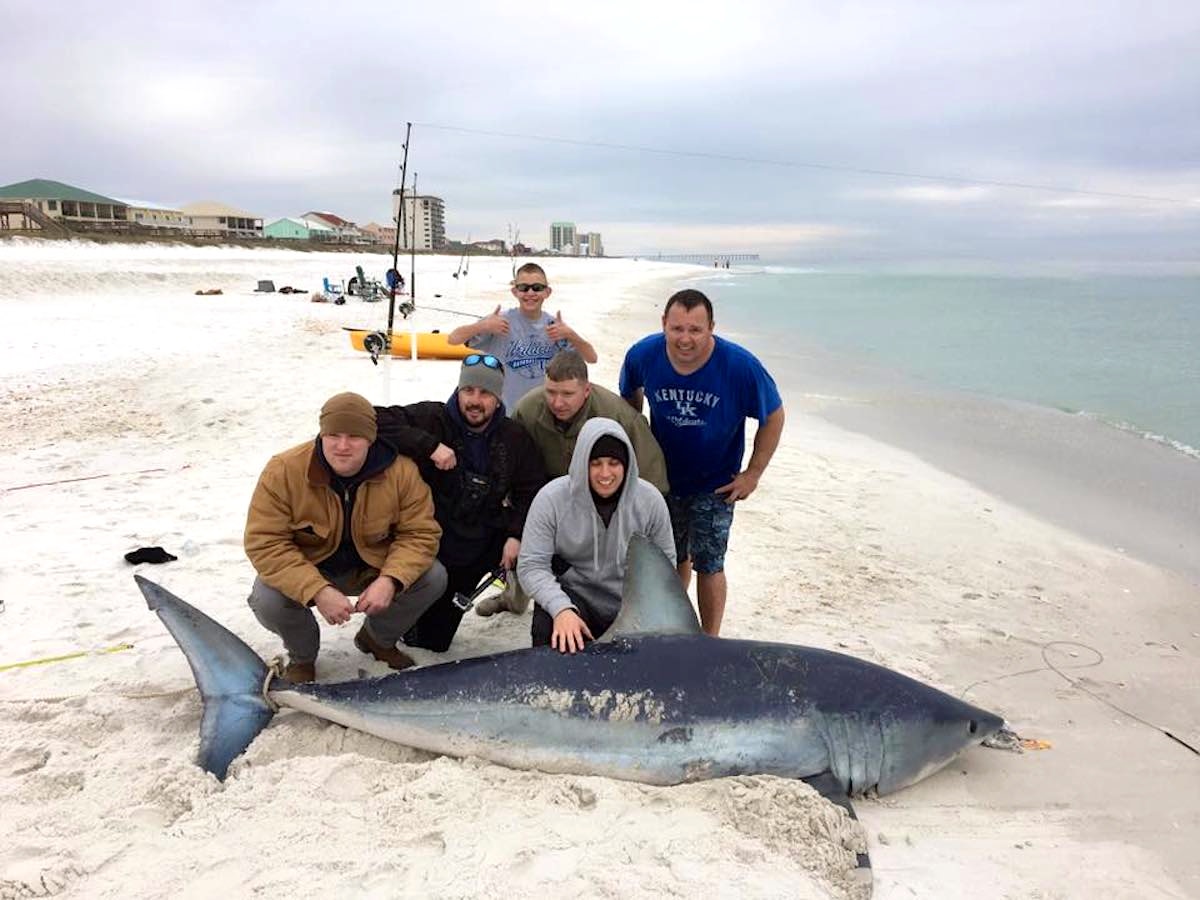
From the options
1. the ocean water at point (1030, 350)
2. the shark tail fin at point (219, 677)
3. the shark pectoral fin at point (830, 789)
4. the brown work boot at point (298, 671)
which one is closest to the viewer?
the shark pectoral fin at point (830, 789)

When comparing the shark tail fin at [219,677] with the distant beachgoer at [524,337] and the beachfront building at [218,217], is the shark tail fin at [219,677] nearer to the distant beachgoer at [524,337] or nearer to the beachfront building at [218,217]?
the distant beachgoer at [524,337]

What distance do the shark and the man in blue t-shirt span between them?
1002 millimetres

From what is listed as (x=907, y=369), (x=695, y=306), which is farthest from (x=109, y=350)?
(x=907, y=369)

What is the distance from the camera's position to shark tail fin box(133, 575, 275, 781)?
3188mm

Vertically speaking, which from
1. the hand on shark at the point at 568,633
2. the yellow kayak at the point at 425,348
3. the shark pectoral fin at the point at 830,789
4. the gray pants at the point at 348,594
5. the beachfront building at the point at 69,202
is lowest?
the shark pectoral fin at the point at 830,789

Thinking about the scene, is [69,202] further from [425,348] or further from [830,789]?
[830,789]

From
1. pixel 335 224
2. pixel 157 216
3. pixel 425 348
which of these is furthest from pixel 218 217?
pixel 425 348

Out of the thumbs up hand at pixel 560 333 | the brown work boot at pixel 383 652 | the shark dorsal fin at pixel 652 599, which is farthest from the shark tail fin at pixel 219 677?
the thumbs up hand at pixel 560 333

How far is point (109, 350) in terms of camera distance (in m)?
12.7

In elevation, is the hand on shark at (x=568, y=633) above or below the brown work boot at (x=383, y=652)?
above

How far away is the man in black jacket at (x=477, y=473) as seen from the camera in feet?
13.6

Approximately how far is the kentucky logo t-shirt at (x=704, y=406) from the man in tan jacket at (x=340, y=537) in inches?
54.0

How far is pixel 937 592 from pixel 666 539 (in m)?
2.76

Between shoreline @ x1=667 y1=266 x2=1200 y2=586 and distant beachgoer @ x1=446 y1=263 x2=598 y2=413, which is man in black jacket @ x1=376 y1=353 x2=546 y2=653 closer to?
distant beachgoer @ x1=446 y1=263 x2=598 y2=413
